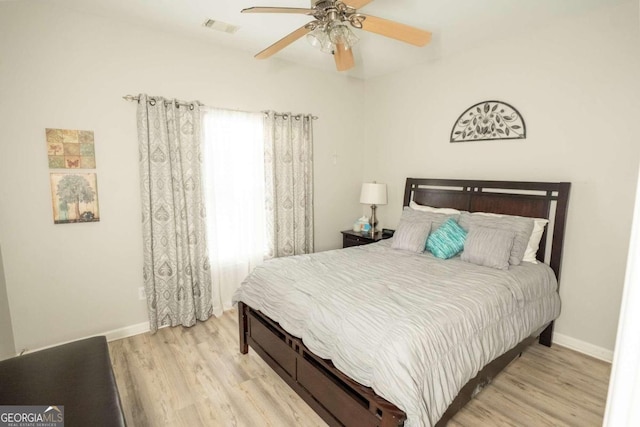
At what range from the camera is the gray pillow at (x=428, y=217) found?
314 cm

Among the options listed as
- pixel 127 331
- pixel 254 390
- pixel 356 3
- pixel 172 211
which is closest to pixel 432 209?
pixel 356 3

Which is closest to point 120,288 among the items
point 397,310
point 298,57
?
point 397,310

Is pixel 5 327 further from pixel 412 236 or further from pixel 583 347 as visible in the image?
pixel 583 347

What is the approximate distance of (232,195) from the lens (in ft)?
11.2

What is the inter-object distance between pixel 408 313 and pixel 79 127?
286cm

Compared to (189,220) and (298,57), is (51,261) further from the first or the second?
(298,57)

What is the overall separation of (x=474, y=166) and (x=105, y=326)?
152 inches

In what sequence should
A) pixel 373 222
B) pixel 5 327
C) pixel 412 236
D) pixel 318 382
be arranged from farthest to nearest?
pixel 373 222 → pixel 412 236 → pixel 5 327 → pixel 318 382

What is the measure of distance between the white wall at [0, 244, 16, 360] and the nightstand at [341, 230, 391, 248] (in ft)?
10.6

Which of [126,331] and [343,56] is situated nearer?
[343,56]

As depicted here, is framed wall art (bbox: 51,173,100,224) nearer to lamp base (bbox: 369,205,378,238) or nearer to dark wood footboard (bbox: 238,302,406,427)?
dark wood footboard (bbox: 238,302,406,427)

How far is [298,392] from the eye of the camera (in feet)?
6.66

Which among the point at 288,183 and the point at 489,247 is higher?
the point at 288,183

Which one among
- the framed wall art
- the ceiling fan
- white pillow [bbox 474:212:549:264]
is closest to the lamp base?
white pillow [bbox 474:212:549:264]
